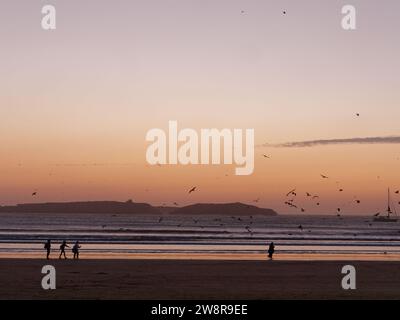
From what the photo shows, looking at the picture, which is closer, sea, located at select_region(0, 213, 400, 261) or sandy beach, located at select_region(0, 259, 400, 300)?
sandy beach, located at select_region(0, 259, 400, 300)

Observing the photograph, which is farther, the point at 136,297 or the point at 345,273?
the point at 345,273

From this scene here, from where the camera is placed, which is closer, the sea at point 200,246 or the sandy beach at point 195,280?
the sandy beach at point 195,280

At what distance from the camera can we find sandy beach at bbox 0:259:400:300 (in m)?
29.0

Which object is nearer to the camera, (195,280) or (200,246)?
(195,280)

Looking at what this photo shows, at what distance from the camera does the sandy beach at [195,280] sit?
28953 mm

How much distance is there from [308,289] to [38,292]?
490 inches

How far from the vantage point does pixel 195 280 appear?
117ft

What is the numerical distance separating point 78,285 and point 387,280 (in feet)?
55.7
